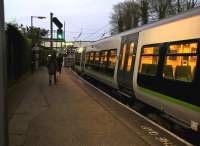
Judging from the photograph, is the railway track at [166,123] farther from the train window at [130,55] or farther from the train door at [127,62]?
the train window at [130,55]

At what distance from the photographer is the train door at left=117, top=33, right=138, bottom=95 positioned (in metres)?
15.6

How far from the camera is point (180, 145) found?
8906 mm

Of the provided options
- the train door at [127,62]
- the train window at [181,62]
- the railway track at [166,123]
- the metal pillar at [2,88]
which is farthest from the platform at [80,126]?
the metal pillar at [2,88]

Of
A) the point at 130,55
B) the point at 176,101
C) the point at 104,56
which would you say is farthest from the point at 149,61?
the point at 104,56

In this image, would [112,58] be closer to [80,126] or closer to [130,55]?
[130,55]

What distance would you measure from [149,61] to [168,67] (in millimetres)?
2117

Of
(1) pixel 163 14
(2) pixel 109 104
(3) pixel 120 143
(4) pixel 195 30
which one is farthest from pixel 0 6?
(1) pixel 163 14

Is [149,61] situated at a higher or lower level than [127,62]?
higher

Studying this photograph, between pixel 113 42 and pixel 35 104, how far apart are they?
6.18m

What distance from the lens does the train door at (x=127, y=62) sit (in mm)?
15641

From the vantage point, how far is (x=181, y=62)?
1017 cm

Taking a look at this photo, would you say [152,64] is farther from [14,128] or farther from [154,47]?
[14,128]

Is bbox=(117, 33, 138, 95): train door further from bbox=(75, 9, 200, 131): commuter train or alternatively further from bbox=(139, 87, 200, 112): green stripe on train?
bbox=(139, 87, 200, 112): green stripe on train

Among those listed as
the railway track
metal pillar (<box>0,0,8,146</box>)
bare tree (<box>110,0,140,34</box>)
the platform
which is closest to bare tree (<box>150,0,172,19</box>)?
bare tree (<box>110,0,140,34</box>)
